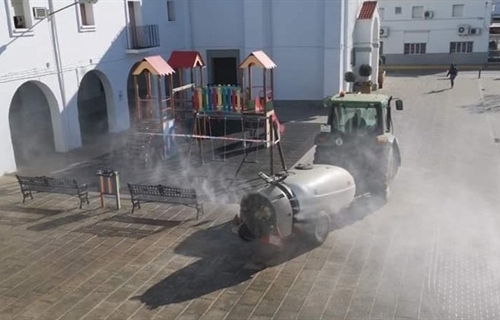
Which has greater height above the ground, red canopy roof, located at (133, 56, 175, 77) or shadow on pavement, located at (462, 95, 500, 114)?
red canopy roof, located at (133, 56, 175, 77)

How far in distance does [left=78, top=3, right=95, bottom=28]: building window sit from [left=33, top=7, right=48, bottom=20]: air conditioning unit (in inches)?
81.1

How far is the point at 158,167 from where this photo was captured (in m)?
17.2

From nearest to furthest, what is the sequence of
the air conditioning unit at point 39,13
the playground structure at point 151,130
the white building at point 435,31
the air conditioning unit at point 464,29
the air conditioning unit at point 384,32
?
1. the air conditioning unit at point 39,13
2. the playground structure at point 151,130
3. the white building at point 435,31
4. the air conditioning unit at point 464,29
5. the air conditioning unit at point 384,32

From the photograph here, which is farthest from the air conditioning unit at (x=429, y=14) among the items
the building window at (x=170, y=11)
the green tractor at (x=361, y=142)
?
the green tractor at (x=361, y=142)

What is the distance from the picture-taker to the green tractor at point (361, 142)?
1288 cm

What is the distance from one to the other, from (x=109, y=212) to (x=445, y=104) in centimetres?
1865

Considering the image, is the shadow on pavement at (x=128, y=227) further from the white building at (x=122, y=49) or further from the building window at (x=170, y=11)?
the building window at (x=170, y=11)

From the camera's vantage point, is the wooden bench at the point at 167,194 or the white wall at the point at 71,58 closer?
the wooden bench at the point at 167,194

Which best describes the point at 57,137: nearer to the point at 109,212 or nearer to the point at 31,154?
the point at 31,154

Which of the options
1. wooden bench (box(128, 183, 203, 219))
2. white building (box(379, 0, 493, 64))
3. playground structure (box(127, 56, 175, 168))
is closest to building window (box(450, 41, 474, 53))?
white building (box(379, 0, 493, 64))

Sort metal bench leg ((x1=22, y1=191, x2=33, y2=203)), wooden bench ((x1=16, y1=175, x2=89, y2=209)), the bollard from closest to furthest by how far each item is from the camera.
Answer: the bollard < wooden bench ((x1=16, y1=175, x2=89, y2=209)) < metal bench leg ((x1=22, y1=191, x2=33, y2=203))

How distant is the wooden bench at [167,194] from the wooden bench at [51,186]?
149cm

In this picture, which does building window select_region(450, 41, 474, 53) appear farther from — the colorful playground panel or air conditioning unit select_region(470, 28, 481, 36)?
the colorful playground panel

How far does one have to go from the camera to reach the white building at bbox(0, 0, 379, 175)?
1725cm
